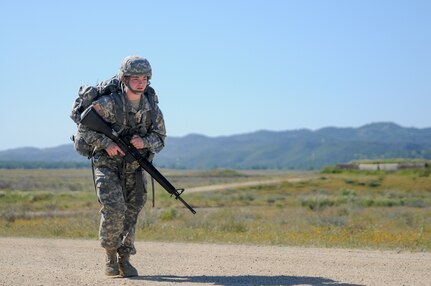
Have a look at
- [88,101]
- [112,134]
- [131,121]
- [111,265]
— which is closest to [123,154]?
[112,134]

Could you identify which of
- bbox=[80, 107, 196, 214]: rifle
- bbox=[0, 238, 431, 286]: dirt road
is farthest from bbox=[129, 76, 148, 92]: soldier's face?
bbox=[0, 238, 431, 286]: dirt road

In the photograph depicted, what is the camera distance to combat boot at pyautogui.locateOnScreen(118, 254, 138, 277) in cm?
955

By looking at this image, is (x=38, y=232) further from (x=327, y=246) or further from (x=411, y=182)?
(x=411, y=182)

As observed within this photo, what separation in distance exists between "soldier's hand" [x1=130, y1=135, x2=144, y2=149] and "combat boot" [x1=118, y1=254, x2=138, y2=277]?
4.66ft

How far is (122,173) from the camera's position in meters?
9.63

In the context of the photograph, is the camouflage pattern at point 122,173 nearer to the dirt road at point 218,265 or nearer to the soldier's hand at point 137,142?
the soldier's hand at point 137,142

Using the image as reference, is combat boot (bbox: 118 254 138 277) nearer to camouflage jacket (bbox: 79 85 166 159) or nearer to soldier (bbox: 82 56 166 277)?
soldier (bbox: 82 56 166 277)

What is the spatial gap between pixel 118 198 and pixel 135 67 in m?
1.62

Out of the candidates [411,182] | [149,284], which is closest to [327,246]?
[149,284]

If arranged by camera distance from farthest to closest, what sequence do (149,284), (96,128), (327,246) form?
(327,246), (96,128), (149,284)

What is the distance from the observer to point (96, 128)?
938 centimetres

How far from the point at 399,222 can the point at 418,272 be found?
1441 centimetres

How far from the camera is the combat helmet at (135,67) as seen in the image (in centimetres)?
930

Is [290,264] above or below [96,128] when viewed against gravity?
below
